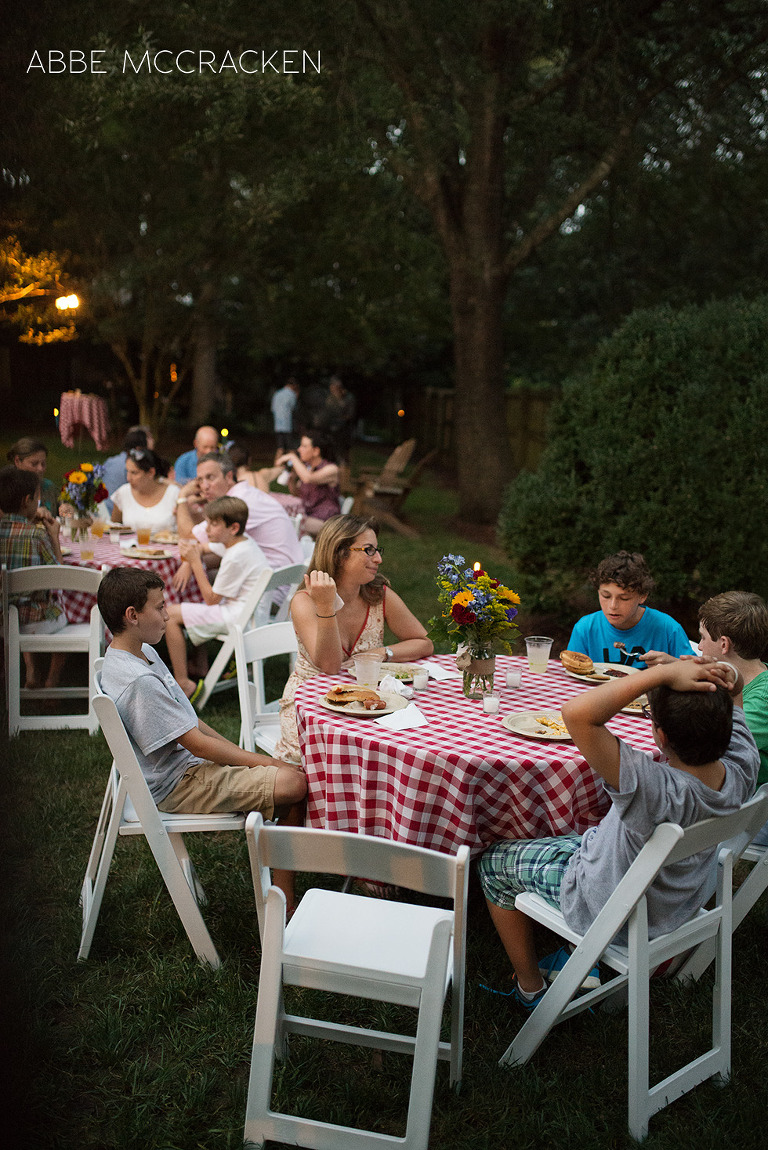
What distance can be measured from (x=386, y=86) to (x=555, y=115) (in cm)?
197

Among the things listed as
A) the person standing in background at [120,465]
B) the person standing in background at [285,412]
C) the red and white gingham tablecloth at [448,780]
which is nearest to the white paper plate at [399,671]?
the red and white gingham tablecloth at [448,780]

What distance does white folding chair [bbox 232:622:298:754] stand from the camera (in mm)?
4191

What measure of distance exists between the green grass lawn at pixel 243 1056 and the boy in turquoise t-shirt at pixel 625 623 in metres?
1.16

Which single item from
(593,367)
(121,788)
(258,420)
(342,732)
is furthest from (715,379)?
(258,420)

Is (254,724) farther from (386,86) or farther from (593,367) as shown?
(386,86)

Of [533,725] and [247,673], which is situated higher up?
[533,725]

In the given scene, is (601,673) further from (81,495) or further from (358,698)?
(81,495)

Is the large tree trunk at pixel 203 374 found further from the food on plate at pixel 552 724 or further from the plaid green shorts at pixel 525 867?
the plaid green shorts at pixel 525 867

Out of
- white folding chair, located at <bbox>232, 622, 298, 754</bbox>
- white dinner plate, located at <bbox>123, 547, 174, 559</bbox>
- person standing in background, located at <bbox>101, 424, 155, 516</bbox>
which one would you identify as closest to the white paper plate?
white folding chair, located at <bbox>232, 622, 298, 754</bbox>

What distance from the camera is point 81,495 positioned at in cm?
634

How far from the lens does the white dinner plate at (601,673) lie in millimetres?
3650

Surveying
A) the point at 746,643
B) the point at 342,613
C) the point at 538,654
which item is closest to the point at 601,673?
the point at 538,654

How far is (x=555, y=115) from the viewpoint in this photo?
427 inches

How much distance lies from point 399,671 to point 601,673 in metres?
0.80
